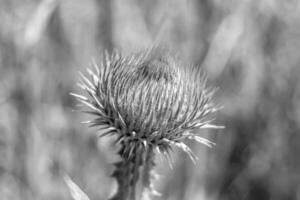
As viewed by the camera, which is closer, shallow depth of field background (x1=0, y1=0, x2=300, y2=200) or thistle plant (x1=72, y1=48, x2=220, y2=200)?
thistle plant (x1=72, y1=48, x2=220, y2=200)

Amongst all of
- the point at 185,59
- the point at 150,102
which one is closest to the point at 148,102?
the point at 150,102

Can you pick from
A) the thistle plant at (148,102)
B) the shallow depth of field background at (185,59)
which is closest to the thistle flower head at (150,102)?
the thistle plant at (148,102)

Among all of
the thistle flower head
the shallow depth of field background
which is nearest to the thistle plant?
the thistle flower head

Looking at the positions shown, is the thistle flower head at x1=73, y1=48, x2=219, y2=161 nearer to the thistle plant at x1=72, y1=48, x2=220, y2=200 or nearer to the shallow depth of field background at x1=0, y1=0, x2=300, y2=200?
the thistle plant at x1=72, y1=48, x2=220, y2=200

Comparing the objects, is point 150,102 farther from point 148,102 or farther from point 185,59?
point 185,59

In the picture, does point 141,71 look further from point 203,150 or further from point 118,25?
point 118,25
